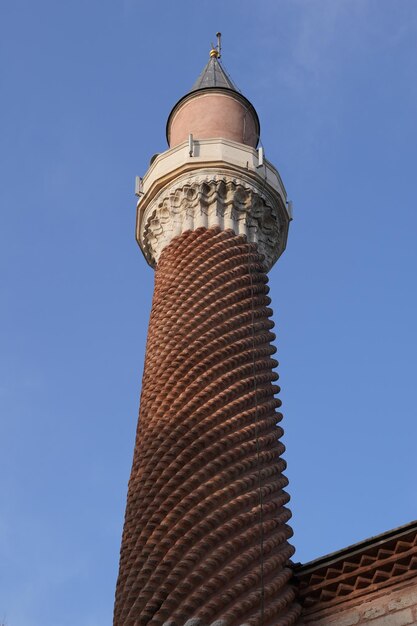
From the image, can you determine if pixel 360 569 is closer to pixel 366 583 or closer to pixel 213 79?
pixel 366 583

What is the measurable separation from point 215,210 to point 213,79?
2533 mm

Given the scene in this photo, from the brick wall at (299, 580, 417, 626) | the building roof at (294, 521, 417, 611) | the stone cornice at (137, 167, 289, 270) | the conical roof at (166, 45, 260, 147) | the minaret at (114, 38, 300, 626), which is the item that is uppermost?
the conical roof at (166, 45, 260, 147)

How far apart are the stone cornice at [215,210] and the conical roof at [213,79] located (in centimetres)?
168

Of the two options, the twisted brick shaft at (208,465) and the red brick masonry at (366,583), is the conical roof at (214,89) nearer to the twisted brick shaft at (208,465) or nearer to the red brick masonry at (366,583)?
the twisted brick shaft at (208,465)

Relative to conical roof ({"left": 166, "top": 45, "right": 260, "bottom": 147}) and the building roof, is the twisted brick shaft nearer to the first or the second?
the building roof

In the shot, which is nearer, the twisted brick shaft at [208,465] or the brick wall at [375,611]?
the brick wall at [375,611]

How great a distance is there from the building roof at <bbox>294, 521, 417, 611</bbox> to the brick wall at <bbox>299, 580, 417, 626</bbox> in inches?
1.6

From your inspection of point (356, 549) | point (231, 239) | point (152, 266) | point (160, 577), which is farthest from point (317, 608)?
point (152, 266)

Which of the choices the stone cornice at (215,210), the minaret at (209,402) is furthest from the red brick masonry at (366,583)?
the stone cornice at (215,210)

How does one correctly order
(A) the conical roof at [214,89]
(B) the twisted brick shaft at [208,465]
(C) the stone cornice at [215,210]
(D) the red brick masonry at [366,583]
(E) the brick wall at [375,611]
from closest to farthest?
1. (E) the brick wall at [375,611]
2. (D) the red brick masonry at [366,583]
3. (B) the twisted brick shaft at [208,465]
4. (C) the stone cornice at [215,210]
5. (A) the conical roof at [214,89]

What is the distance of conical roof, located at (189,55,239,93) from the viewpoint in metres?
11.5

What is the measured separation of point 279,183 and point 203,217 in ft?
4.20

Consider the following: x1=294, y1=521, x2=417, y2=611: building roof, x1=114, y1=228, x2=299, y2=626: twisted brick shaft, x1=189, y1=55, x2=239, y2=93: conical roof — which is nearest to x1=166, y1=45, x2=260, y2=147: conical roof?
x1=189, y1=55, x2=239, y2=93: conical roof

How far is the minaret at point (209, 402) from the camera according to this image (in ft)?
21.5
